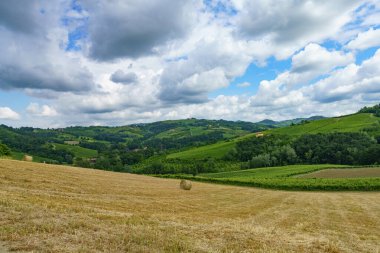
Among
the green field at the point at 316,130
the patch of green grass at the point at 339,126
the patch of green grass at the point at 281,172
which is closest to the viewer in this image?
the patch of green grass at the point at 281,172

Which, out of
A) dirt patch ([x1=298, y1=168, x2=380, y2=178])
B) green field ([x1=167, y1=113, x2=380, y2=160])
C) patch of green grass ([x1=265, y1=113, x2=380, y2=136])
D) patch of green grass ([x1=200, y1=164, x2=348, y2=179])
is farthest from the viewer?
patch of green grass ([x1=265, y1=113, x2=380, y2=136])

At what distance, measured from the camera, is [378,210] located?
110ft

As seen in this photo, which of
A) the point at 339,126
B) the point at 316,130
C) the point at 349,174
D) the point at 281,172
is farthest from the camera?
the point at 316,130

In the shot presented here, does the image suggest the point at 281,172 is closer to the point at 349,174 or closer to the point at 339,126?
the point at 349,174

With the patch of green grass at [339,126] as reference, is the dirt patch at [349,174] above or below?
below

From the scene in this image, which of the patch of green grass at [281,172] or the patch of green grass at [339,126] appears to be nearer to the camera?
the patch of green grass at [281,172]

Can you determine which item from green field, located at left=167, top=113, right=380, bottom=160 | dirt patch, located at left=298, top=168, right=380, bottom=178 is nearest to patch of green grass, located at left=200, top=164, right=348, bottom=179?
dirt patch, located at left=298, top=168, right=380, bottom=178

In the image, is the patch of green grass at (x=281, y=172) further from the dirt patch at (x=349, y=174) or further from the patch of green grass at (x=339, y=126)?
the patch of green grass at (x=339, y=126)

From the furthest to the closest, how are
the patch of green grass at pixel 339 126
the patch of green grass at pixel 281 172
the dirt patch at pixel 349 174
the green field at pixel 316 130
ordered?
1. the patch of green grass at pixel 339 126
2. the green field at pixel 316 130
3. the patch of green grass at pixel 281 172
4. the dirt patch at pixel 349 174

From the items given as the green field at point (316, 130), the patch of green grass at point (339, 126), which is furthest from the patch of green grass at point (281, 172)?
the patch of green grass at point (339, 126)

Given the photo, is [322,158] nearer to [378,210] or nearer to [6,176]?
[378,210]

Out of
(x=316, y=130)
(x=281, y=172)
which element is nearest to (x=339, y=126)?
(x=316, y=130)

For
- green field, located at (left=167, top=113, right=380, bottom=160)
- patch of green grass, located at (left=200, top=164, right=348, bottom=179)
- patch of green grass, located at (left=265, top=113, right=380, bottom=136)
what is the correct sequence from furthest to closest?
1. patch of green grass, located at (left=265, top=113, right=380, bottom=136)
2. green field, located at (left=167, top=113, right=380, bottom=160)
3. patch of green grass, located at (left=200, top=164, right=348, bottom=179)

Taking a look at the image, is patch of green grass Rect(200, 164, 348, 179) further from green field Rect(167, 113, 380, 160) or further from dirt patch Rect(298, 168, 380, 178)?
green field Rect(167, 113, 380, 160)
